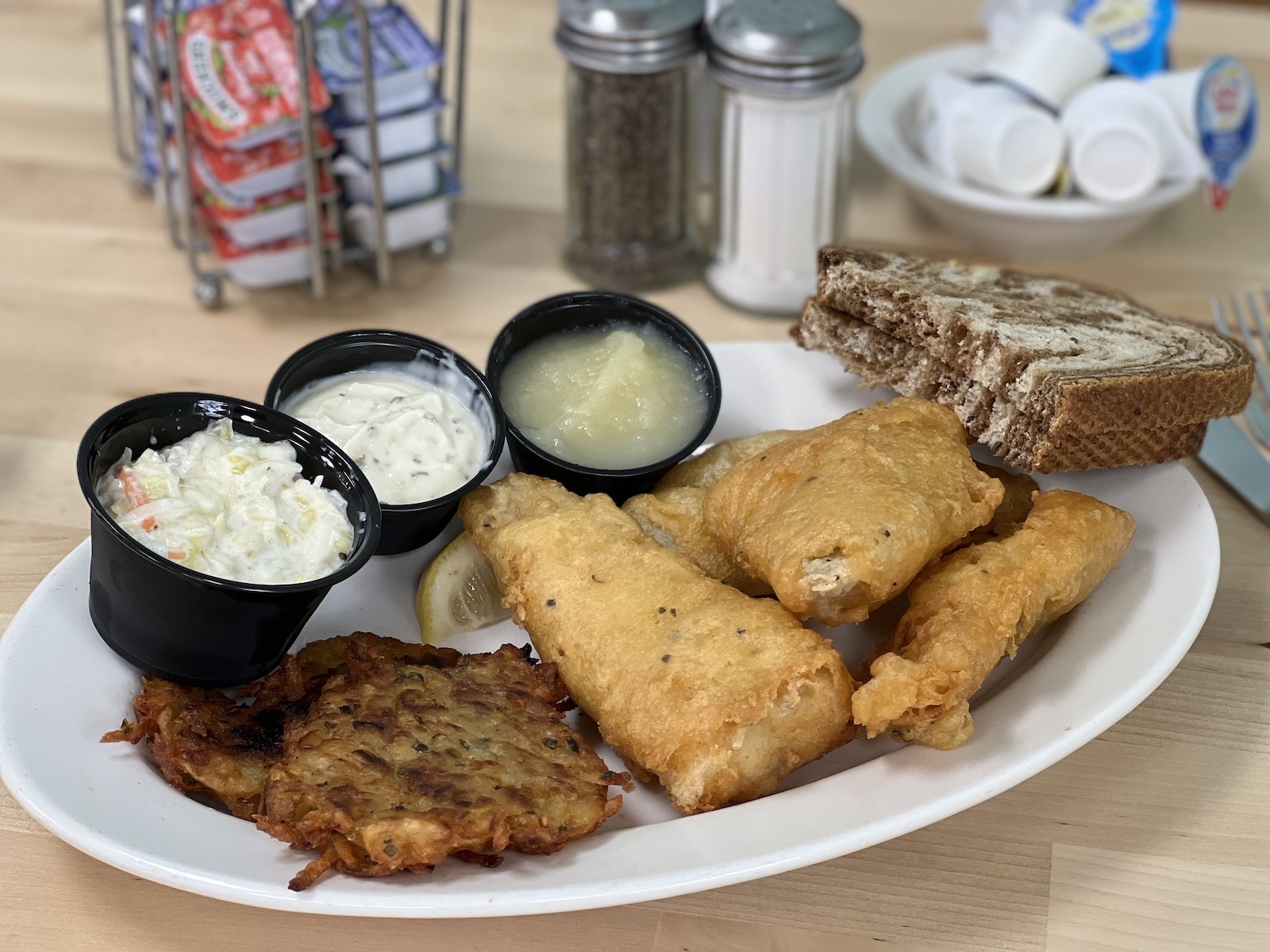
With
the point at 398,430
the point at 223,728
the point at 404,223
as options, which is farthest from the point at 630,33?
the point at 223,728

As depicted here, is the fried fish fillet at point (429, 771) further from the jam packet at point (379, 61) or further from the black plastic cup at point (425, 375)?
the jam packet at point (379, 61)

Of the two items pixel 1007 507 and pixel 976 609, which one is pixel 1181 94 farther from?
pixel 976 609

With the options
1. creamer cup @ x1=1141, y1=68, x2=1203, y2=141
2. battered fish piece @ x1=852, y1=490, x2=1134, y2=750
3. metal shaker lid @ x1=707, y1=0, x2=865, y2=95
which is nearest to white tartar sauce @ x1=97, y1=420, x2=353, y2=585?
battered fish piece @ x1=852, y1=490, x2=1134, y2=750

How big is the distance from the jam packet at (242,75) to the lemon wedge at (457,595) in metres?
1.36

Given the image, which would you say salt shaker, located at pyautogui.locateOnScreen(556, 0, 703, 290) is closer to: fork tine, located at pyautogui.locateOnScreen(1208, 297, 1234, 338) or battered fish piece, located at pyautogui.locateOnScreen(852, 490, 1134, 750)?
fork tine, located at pyautogui.locateOnScreen(1208, 297, 1234, 338)

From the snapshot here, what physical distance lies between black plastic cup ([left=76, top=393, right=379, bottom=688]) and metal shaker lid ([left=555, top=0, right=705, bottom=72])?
1.54 metres

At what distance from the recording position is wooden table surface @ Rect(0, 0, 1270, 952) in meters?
2.15

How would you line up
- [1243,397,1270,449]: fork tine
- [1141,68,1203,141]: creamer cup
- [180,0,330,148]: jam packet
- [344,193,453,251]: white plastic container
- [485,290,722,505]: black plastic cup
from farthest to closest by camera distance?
[1141,68,1203,141]: creamer cup → [344,193,453,251]: white plastic container → [180,0,330,148]: jam packet → [1243,397,1270,449]: fork tine → [485,290,722,505]: black plastic cup

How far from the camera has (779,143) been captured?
359 cm

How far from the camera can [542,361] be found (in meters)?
2.99

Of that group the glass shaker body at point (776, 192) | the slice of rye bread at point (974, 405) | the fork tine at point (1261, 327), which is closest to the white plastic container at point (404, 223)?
the glass shaker body at point (776, 192)

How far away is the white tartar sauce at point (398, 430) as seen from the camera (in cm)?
260

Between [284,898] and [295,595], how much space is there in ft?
1.73

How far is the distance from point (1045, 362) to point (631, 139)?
1504 millimetres
